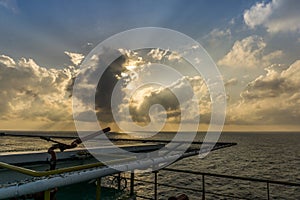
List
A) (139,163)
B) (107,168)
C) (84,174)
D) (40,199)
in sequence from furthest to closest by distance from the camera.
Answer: (40,199) < (139,163) < (107,168) < (84,174)

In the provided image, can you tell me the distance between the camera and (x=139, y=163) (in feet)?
10.3

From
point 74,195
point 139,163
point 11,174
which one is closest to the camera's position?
point 139,163

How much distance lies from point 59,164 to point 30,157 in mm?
1211

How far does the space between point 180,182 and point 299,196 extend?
48.7 feet

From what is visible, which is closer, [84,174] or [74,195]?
[84,174]

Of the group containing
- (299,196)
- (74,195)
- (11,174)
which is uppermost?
(11,174)

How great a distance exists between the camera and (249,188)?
34188 mm

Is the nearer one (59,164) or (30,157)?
(30,157)

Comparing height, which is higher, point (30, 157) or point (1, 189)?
point (1, 189)

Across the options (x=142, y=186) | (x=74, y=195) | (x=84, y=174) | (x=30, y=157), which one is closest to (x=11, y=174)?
(x=30, y=157)

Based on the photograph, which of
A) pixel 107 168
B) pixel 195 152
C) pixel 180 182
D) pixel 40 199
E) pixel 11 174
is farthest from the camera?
pixel 180 182

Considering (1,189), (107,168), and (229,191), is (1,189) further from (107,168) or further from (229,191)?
(229,191)

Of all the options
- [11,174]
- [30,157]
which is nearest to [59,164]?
[30,157]

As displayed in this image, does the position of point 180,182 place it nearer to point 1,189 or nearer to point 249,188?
point 249,188
